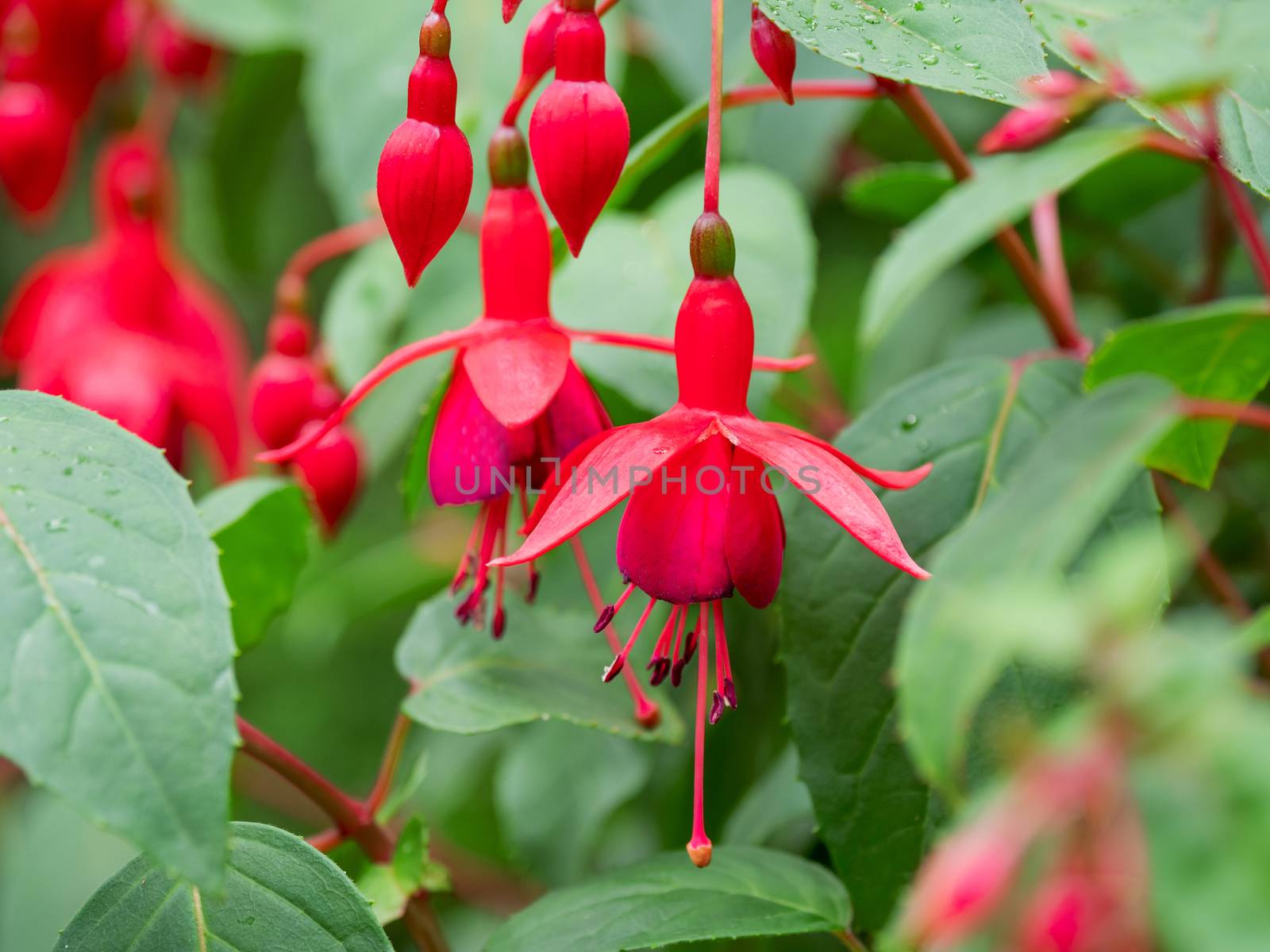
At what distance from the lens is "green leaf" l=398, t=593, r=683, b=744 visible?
0.60 metres

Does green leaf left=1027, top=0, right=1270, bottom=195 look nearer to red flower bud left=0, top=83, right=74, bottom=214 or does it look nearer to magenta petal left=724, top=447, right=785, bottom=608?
magenta petal left=724, top=447, right=785, bottom=608

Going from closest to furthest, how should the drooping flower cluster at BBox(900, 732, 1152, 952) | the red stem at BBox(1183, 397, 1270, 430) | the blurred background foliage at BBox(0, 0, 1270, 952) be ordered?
the drooping flower cluster at BBox(900, 732, 1152, 952) < the red stem at BBox(1183, 397, 1270, 430) < the blurred background foliage at BBox(0, 0, 1270, 952)

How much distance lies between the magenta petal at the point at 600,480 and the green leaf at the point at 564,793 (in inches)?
17.4

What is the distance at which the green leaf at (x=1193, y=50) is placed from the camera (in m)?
0.30

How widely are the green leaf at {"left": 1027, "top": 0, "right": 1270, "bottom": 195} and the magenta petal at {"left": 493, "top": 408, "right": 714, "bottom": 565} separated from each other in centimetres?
19

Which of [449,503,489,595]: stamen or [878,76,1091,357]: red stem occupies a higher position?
[878,76,1091,357]: red stem

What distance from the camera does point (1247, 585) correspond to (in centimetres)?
91

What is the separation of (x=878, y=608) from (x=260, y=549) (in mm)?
339

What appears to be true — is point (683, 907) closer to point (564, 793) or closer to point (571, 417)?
point (571, 417)

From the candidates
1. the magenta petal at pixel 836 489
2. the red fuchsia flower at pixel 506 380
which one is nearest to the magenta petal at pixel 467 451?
the red fuchsia flower at pixel 506 380

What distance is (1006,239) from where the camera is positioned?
0.65m

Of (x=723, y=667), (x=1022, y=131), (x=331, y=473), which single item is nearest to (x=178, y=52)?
(x=331, y=473)

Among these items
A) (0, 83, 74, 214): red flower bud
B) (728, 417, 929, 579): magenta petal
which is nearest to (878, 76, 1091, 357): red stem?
(728, 417, 929, 579): magenta petal

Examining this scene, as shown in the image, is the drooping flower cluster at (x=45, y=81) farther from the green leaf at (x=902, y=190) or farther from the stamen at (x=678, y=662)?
the stamen at (x=678, y=662)
